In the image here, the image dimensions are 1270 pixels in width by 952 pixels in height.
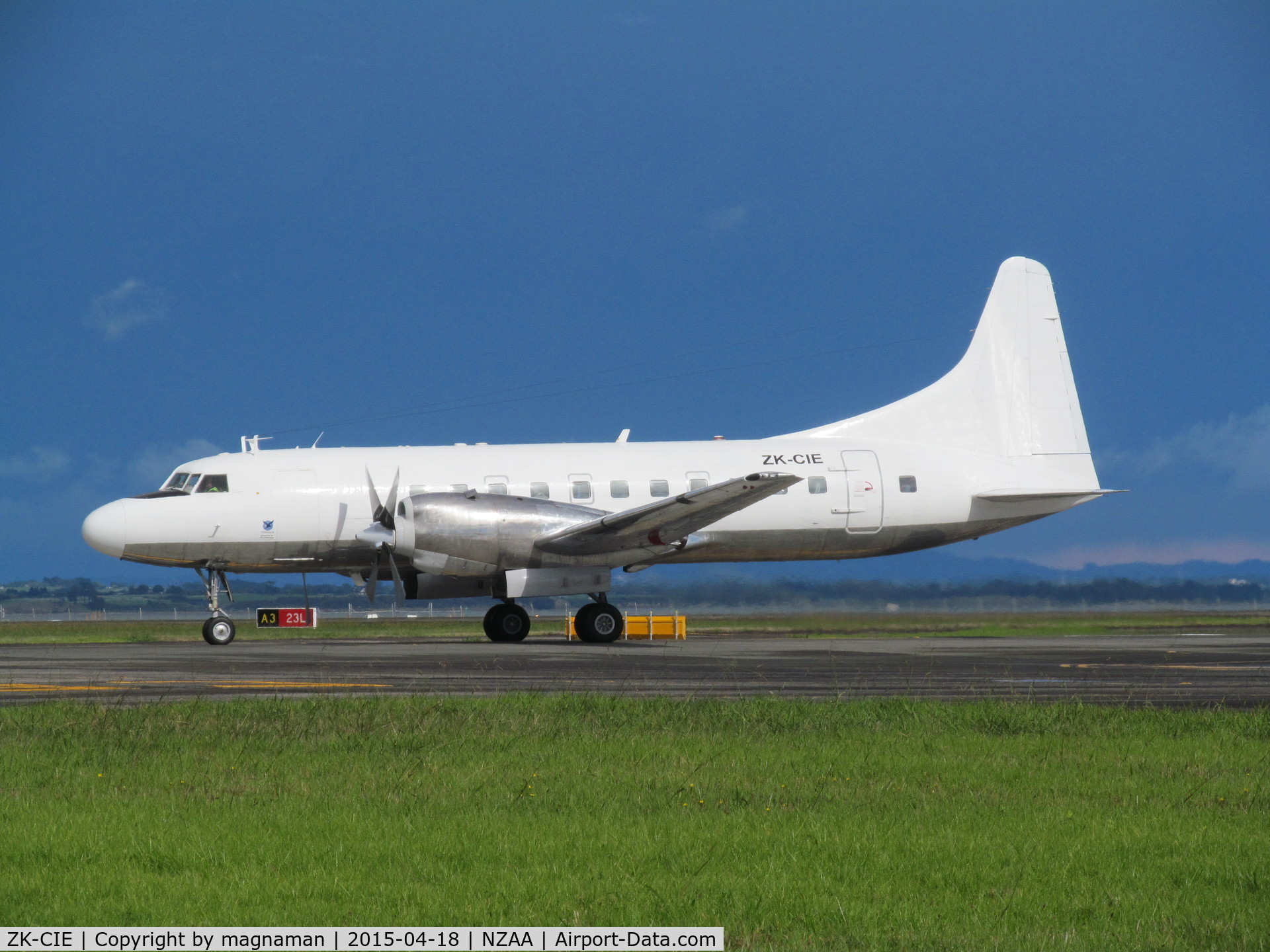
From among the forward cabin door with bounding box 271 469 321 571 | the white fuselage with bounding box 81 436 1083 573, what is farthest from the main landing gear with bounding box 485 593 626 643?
the forward cabin door with bounding box 271 469 321 571

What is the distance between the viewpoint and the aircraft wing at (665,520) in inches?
1085

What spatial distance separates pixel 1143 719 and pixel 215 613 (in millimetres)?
23621

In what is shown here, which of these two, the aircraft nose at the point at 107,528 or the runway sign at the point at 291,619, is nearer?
the aircraft nose at the point at 107,528

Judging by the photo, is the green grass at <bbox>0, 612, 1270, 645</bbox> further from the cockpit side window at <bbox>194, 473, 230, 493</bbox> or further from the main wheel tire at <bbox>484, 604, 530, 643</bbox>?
the cockpit side window at <bbox>194, 473, 230, 493</bbox>

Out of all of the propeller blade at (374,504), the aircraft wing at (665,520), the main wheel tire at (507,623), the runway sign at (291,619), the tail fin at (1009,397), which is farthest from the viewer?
the runway sign at (291,619)

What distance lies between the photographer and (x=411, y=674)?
19.9 m

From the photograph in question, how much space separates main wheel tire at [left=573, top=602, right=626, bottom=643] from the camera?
30.3 metres

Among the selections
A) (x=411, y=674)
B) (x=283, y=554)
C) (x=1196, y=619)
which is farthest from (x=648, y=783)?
(x=1196, y=619)

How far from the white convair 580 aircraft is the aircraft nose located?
0.11ft

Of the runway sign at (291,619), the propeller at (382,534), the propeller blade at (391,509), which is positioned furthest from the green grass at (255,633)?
the propeller blade at (391,509)

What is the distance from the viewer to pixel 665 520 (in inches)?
1133

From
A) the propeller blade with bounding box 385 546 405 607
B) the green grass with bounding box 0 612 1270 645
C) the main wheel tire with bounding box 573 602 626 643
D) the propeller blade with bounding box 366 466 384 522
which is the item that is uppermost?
the propeller blade with bounding box 366 466 384 522

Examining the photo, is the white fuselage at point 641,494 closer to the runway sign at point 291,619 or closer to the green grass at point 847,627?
the green grass at point 847,627

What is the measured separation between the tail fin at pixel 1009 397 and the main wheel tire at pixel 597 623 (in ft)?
25.7
